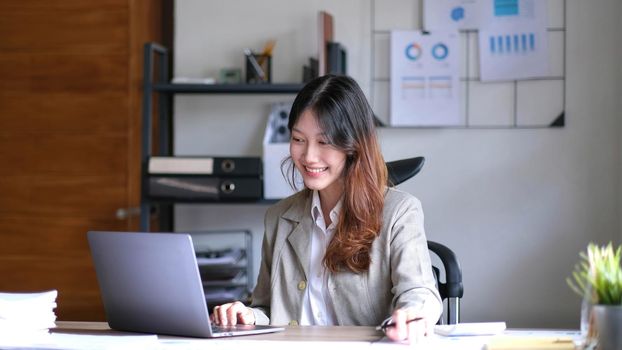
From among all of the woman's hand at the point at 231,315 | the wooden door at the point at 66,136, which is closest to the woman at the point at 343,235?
the woman's hand at the point at 231,315

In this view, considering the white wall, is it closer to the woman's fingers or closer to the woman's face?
the woman's face

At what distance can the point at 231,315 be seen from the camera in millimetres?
2055

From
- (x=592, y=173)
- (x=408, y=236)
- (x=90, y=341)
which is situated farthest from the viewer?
(x=592, y=173)

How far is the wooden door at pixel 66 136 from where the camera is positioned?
3.75m

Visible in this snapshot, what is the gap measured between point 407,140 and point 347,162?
1.69 m

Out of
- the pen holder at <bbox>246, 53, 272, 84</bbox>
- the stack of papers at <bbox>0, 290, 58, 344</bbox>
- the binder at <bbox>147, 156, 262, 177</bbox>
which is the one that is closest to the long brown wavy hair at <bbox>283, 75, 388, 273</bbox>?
the stack of papers at <bbox>0, 290, 58, 344</bbox>

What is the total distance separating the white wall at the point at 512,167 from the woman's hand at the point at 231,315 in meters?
1.88

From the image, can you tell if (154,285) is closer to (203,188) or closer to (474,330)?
(474,330)

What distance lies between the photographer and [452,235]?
12.6ft

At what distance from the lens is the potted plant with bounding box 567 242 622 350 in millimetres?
1507

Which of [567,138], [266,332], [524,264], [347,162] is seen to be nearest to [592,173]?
[567,138]

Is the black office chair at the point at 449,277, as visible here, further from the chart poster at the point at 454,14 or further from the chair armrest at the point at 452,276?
the chart poster at the point at 454,14

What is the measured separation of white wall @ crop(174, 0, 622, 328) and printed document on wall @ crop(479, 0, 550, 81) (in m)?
0.11

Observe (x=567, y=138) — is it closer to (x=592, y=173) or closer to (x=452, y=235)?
(x=592, y=173)
